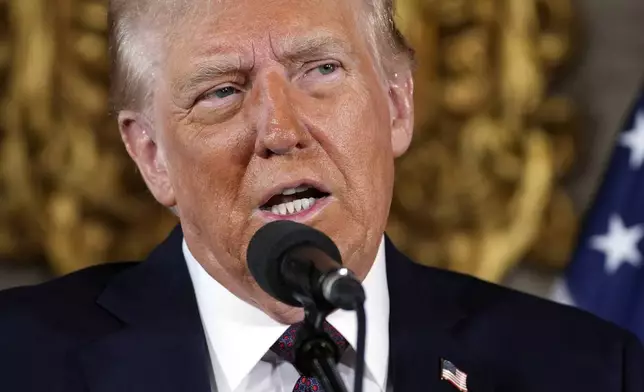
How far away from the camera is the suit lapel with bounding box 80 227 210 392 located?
2084mm

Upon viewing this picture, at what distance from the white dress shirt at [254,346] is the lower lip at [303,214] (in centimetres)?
25

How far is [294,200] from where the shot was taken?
1925 mm

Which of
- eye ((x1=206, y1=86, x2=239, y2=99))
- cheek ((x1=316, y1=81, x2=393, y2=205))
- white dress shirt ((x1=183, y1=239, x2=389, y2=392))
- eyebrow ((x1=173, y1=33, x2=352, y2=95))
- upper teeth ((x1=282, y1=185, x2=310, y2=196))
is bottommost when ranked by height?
white dress shirt ((x1=183, y1=239, x2=389, y2=392))

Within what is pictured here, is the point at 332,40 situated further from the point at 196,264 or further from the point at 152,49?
the point at 196,264

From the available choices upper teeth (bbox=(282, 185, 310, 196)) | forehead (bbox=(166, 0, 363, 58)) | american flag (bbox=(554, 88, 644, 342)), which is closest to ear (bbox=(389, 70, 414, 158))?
forehead (bbox=(166, 0, 363, 58))

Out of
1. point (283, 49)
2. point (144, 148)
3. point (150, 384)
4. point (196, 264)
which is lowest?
point (150, 384)

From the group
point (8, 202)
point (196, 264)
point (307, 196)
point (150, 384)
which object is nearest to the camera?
point (307, 196)

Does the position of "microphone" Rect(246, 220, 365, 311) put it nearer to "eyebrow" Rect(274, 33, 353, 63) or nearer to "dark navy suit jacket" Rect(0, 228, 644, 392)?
"eyebrow" Rect(274, 33, 353, 63)

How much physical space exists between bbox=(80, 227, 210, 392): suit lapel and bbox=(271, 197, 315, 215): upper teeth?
14.5 inches

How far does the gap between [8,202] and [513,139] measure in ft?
4.57

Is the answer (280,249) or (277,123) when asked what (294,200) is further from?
(280,249)

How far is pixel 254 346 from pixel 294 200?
32 centimetres

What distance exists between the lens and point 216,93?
6.61ft

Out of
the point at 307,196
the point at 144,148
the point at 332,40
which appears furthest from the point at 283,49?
the point at 144,148
